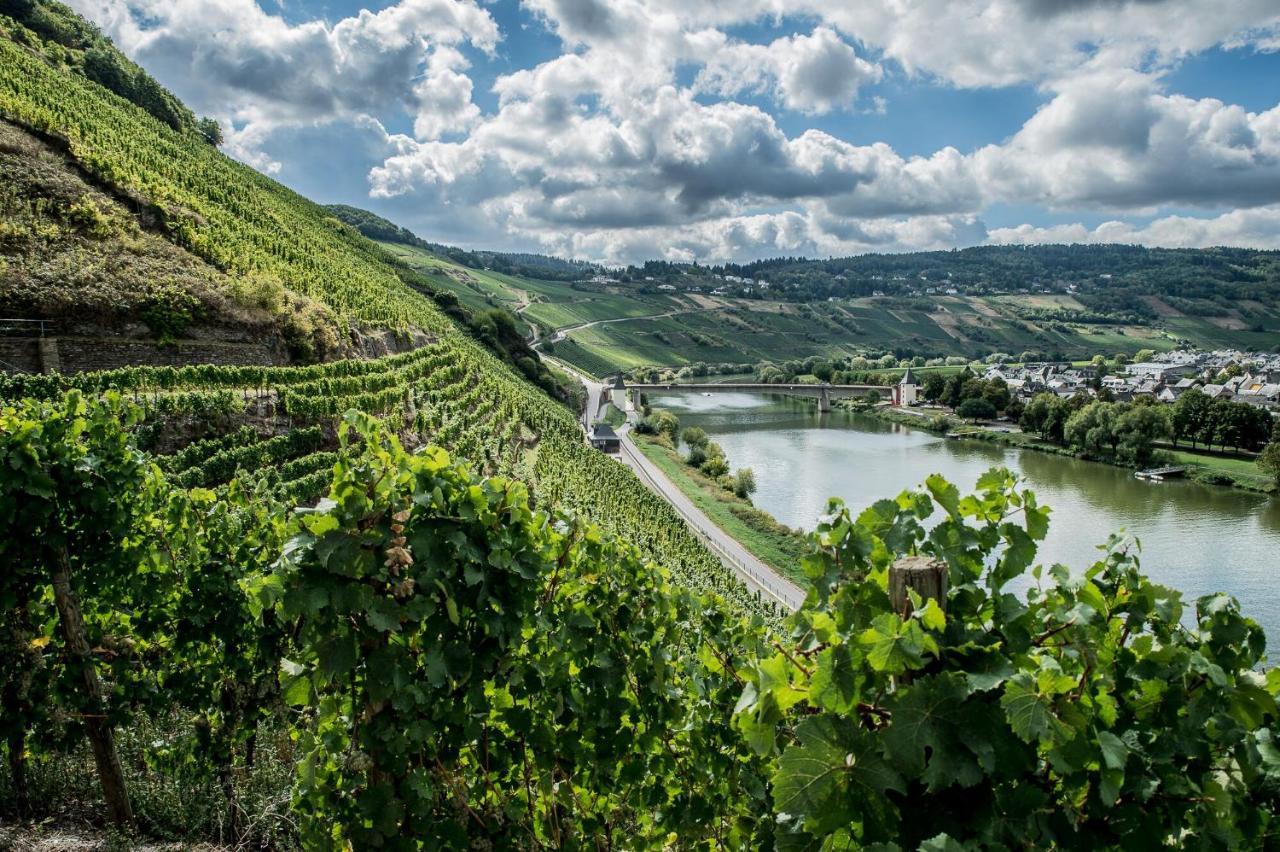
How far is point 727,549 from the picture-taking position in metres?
37.8

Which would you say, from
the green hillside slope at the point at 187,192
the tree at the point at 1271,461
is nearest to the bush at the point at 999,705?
the green hillside slope at the point at 187,192

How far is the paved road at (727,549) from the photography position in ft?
108

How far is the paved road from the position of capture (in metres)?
33.0

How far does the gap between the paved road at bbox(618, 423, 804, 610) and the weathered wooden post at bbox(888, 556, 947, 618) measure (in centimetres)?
2259

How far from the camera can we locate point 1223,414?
61.3 metres

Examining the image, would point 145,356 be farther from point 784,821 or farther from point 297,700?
point 784,821

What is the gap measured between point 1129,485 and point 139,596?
6123cm

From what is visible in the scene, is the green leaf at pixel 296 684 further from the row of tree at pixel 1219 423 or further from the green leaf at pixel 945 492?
the row of tree at pixel 1219 423

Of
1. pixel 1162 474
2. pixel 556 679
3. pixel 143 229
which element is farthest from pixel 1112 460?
pixel 143 229

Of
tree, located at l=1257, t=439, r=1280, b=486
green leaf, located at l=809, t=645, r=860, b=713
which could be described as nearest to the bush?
green leaf, located at l=809, t=645, r=860, b=713

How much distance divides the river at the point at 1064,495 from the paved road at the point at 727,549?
5.63 meters

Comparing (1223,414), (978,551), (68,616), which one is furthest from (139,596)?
(1223,414)

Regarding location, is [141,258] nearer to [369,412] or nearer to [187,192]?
[369,412]

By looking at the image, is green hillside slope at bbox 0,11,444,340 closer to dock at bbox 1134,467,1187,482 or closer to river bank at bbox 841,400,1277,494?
dock at bbox 1134,467,1187,482
